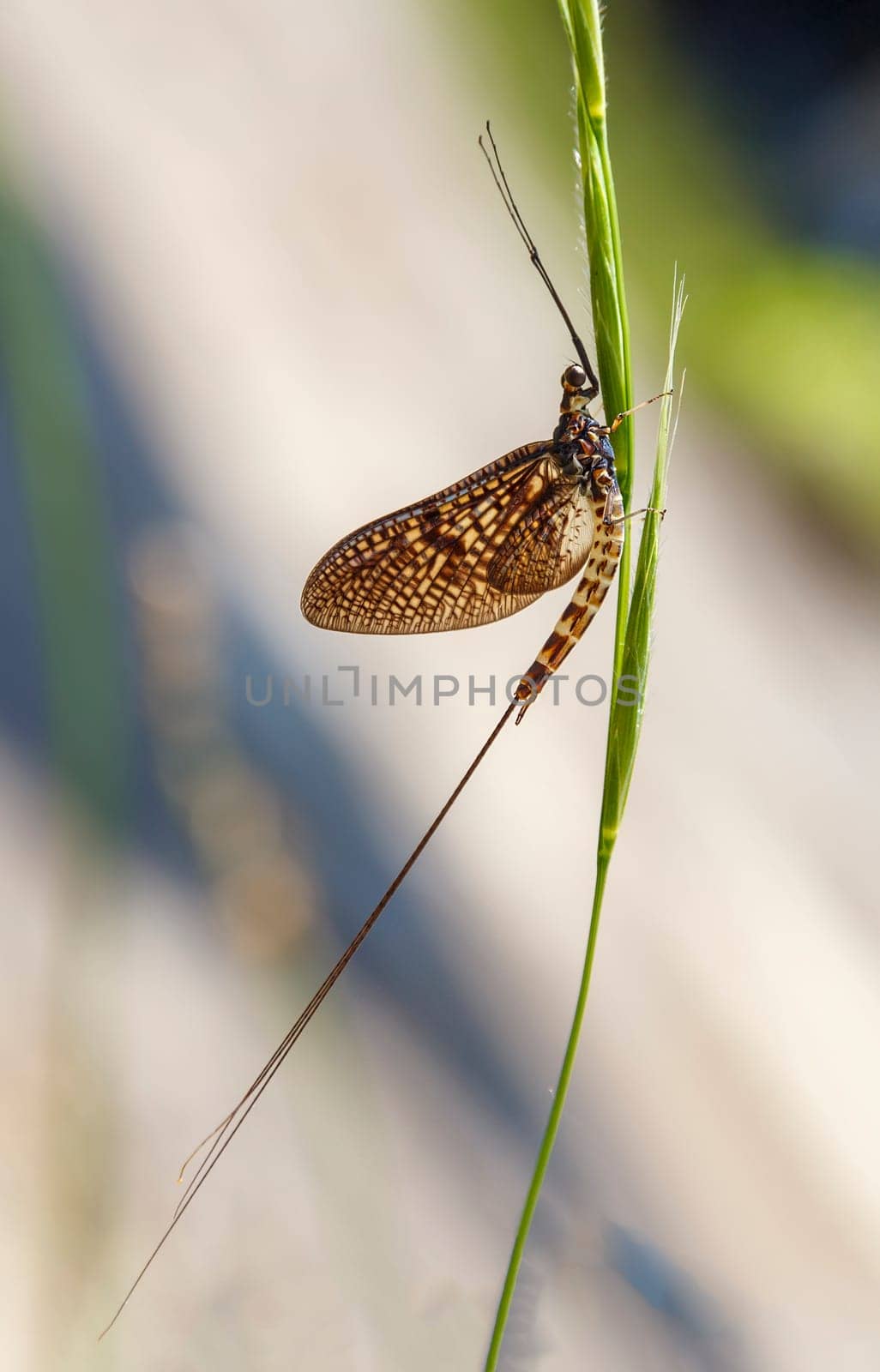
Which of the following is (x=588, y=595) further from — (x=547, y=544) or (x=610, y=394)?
(x=610, y=394)

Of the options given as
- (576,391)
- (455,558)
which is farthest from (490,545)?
(576,391)

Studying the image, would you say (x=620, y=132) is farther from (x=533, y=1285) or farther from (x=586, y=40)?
(x=533, y=1285)

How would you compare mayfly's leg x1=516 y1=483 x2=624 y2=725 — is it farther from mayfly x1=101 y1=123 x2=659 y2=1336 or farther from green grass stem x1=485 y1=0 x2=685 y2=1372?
green grass stem x1=485 y1=0 x2=685 y2=1372

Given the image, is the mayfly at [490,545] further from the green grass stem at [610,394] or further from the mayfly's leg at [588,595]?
the green grass stem at [610,394]

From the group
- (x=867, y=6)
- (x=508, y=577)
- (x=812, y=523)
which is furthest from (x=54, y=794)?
(x=867, y=6)

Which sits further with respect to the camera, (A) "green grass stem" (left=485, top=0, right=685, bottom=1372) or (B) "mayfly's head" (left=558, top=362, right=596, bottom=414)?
(B) "mayfly's head" (left=558, top=362, right=596, bottom=414)

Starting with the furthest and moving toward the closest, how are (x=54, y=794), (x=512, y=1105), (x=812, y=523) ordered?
(x=812, y=523) < (x=54, y=794) < (x=512, y=1105)

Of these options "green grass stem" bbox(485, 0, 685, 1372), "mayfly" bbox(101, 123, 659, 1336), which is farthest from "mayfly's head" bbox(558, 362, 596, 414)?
"green grass stem" bbox(485, 0, 685, 1372)
